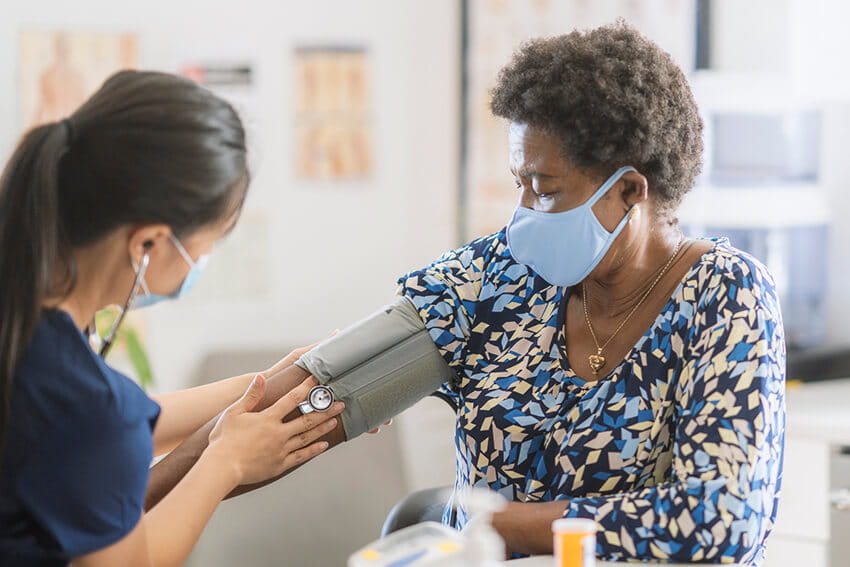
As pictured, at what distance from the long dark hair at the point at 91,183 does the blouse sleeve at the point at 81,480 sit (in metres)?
0.06

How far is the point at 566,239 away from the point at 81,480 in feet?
2.41

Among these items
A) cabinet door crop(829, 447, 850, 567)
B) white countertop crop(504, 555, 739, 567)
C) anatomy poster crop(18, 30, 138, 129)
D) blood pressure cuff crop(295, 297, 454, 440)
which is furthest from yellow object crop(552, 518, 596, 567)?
anatomy poster crop(18, 30, 138, 129)

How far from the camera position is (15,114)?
2461mm

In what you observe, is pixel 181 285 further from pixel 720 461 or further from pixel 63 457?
pixel 720 461

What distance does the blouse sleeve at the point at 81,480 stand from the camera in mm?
1103

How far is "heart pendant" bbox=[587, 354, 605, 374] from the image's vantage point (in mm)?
1438

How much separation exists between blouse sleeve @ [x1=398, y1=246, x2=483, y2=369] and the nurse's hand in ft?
0.64

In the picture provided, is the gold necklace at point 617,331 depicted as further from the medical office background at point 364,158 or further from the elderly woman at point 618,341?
the medical office background at point 364,158

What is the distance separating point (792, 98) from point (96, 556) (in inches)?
72.5

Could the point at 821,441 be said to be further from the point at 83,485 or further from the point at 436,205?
the point at 83,485

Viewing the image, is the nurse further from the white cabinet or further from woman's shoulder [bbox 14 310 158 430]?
the white cabinet

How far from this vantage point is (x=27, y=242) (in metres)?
1.12

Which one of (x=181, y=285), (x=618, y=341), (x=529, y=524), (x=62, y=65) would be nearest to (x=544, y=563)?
(x=529, y=524)

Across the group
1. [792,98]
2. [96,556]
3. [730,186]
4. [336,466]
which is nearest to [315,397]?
[96,556]
